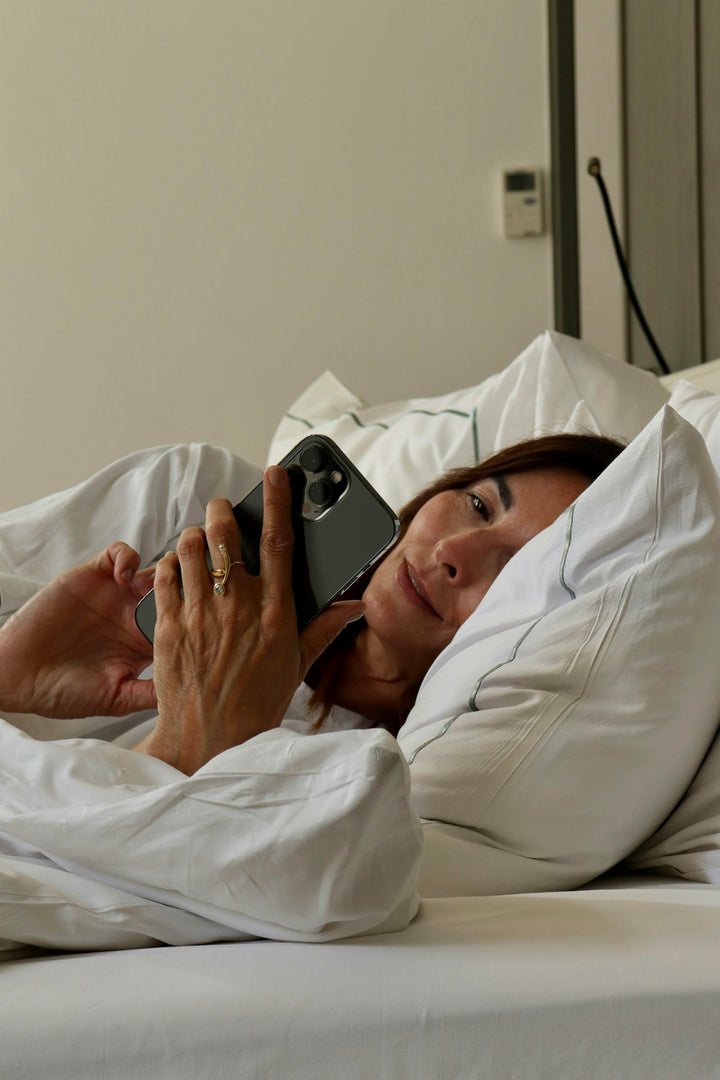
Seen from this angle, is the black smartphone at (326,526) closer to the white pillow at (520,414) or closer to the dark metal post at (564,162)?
the white pillow at (520,414)

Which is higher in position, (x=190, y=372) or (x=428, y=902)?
(x=190, y=372)

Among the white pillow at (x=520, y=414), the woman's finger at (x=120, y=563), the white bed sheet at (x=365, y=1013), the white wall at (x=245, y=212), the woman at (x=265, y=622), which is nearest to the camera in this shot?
the white bed sheet at (x=365, y=1013)

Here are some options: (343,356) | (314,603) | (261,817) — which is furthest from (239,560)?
(343,356)

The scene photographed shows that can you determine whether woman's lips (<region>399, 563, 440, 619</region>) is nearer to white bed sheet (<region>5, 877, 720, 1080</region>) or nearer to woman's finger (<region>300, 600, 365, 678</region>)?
woman's finger (<region>300, 600, 365, 678</region>)

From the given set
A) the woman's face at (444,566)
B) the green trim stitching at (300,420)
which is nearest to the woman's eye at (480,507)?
the woman's face at (444,566)

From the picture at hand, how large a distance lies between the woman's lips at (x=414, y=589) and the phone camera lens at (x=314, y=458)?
0.26 m

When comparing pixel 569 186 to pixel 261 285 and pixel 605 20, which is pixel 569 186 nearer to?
pixel 605 20

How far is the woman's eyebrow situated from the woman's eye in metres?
0.02

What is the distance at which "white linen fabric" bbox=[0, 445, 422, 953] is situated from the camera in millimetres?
496

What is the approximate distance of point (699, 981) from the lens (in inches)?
19.3

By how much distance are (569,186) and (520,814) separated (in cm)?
171

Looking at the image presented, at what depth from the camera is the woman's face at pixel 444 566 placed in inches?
40.8

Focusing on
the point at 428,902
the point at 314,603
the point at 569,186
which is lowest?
the point at 428,902

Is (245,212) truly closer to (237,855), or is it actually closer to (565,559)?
(565,559)
